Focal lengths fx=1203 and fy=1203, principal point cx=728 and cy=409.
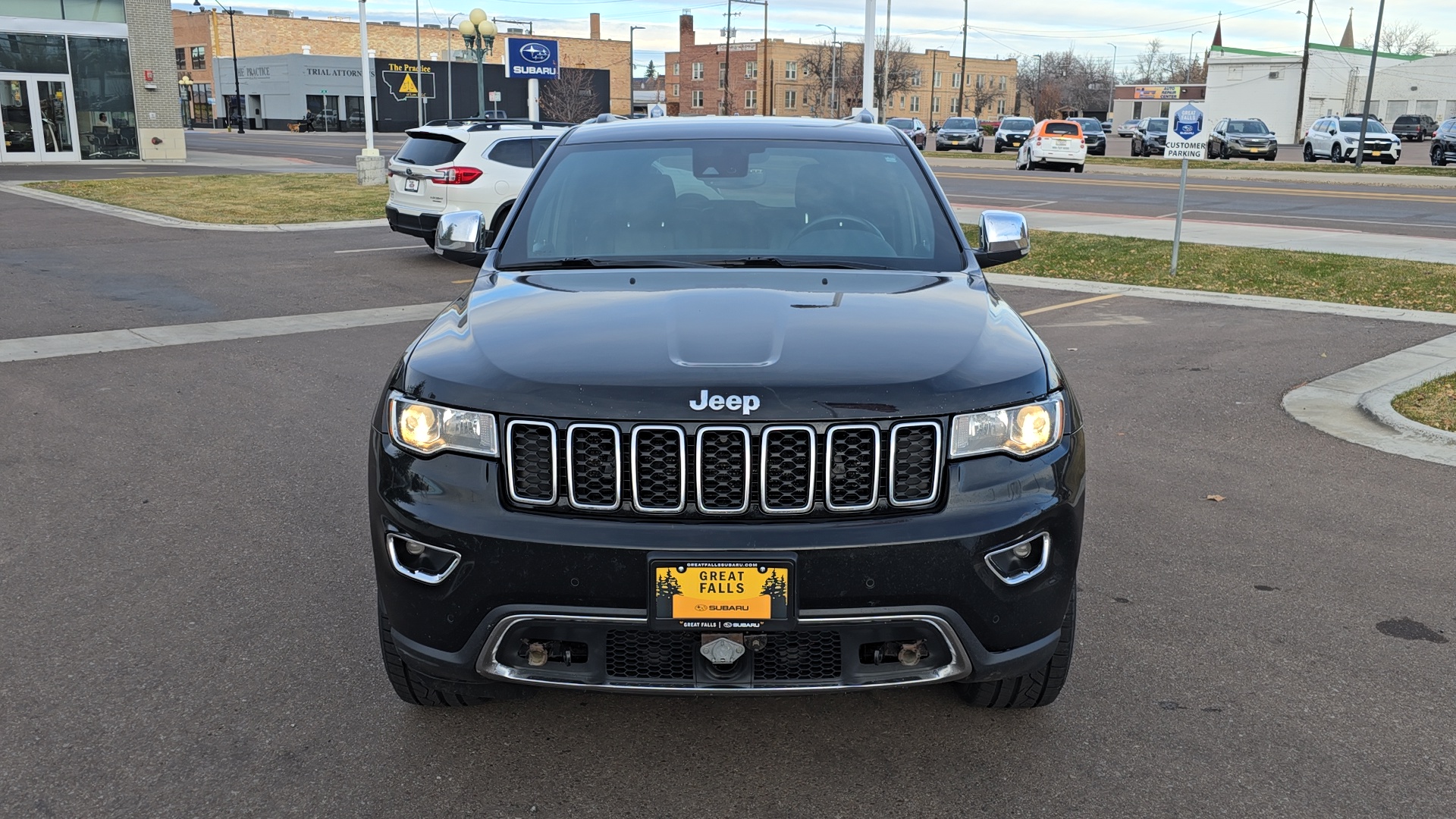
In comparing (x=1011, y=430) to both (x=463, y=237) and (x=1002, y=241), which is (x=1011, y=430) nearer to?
(x=1002, y=241)

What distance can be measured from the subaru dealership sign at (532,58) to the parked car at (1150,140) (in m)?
28.2

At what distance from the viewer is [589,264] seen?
162 inches

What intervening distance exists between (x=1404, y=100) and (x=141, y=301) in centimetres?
9069

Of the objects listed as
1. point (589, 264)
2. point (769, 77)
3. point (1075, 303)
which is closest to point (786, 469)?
point (589, 264)

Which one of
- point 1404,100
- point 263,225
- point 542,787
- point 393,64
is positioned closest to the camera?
point 542,787

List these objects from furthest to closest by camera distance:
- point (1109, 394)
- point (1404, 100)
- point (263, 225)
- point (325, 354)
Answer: point (1404, 100)
point (263, 225)
point (325, 354)
point (1109, 394)

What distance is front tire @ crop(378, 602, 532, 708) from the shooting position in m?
3.24

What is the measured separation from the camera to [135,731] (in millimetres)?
3449

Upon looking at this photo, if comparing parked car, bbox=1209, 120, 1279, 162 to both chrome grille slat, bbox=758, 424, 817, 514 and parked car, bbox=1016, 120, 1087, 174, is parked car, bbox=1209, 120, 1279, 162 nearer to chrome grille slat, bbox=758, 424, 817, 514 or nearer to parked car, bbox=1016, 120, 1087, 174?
parked car, bbox=1016, 120, 1087, 174

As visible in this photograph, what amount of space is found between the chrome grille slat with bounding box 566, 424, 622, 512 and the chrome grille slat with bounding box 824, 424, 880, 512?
1.67 ft

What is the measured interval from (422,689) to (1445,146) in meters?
45.1

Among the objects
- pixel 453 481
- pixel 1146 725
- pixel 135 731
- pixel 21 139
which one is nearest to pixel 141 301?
pixel 135 731

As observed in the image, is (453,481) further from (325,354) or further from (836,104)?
(836,104)

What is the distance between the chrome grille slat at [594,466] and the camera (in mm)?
2902
